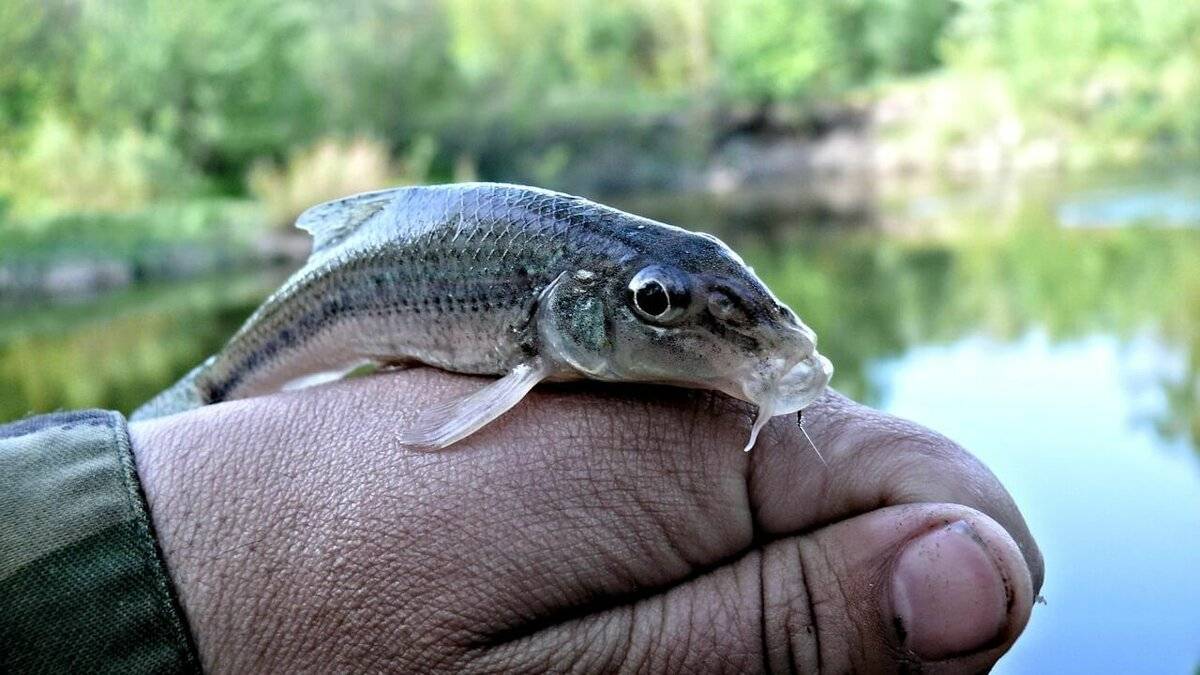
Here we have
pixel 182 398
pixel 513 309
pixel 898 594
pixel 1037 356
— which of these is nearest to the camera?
pixel 898 594

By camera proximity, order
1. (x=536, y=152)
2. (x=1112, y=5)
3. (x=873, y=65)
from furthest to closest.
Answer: (x=873, y=65)
(x=536, y=152)
(x=1112, y=5)

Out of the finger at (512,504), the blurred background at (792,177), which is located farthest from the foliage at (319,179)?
the finger at (512,504)

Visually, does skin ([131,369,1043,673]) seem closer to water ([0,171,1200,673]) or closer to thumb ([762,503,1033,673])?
thumb ([762,503,1033,673])

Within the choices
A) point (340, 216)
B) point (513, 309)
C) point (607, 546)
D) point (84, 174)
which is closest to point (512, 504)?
point (607, 546)

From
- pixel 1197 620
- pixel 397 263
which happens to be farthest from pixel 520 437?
pixel 1197 620

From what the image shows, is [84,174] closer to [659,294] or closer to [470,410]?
[470,410]

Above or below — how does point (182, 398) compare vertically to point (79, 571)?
above

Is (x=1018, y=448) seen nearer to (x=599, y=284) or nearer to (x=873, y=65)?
(x=599, y=284)
